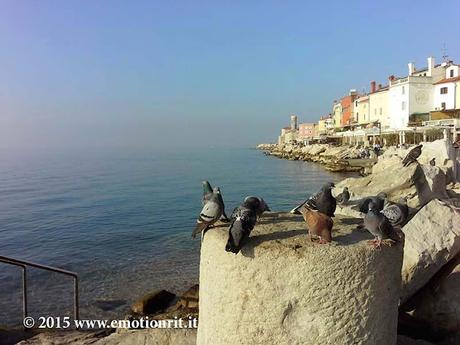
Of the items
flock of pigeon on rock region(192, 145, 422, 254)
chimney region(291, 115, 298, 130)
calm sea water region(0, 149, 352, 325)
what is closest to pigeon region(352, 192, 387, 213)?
flock of pigeon on rock region(192, 145, 422, 254)

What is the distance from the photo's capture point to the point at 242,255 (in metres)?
3.92

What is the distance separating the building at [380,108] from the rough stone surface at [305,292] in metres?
65.2

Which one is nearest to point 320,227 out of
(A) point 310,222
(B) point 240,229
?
(A) point 310,222

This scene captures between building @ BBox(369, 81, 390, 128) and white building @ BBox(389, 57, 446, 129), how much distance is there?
3.69 m

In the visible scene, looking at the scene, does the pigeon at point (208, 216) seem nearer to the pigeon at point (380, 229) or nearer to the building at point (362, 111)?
the pigeon at point (380, 229)

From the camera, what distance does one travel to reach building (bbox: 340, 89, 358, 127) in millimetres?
85825

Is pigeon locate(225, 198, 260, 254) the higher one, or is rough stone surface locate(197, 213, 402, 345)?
pigeon locate(225, 198, 260, 254)

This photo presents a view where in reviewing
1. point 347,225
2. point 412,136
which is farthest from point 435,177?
point 412,136

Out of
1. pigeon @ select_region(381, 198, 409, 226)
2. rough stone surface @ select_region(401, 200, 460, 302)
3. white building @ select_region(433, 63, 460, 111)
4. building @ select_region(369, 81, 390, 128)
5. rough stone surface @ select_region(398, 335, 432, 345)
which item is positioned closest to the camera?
rough stone surface @ select_region(398, 335, 432, 345)

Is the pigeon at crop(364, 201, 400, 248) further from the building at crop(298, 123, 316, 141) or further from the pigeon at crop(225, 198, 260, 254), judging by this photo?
the building at crop(298, 123, 316, 141)

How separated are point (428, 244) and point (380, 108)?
66229mm

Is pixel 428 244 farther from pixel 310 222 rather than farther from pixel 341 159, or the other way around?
pixel 341 159

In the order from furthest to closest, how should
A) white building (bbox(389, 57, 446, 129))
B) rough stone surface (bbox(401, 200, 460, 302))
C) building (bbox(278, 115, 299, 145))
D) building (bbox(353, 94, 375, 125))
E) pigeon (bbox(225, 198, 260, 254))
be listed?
building (bbox(278, 115, 299, 145)) → building (bbox(353, 94, 375, 125)) → white building (bbox(389, 57, 446, 129)) → rough stone surface (bbox(401, 200, 460, 302)) → pigeon (bbox(225, 198, 260, 254))

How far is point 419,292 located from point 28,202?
2875 cm
